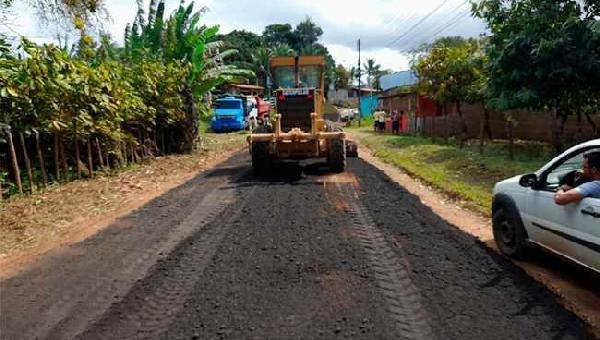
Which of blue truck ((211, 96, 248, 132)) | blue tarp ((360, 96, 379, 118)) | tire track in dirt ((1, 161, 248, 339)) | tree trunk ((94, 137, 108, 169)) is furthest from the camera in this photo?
blue tarp ((360, 96, 379, 118))

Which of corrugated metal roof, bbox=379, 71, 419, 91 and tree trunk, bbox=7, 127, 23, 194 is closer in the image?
tree trunk, bbox=7, 127, 23, 194

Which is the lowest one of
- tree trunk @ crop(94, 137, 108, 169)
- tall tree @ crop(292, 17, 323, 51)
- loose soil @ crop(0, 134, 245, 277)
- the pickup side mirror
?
loose soil @ crop(0, 134, 245, 277)

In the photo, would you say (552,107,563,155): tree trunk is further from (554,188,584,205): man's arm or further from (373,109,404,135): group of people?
(373,109,404,135): group of people

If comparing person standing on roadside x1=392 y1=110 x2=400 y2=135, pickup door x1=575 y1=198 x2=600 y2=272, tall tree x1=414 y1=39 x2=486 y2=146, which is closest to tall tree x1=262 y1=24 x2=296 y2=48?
person standing on roadside x1=392 y1=110 x2=400 y2=135

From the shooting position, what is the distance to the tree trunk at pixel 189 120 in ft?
66.9

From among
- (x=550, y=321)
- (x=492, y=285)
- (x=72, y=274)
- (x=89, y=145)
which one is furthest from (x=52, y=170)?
(x=550, y=321)

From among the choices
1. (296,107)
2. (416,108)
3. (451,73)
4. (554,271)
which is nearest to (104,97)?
(296,107)

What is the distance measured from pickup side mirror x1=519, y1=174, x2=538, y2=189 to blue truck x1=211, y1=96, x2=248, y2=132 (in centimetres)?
3246

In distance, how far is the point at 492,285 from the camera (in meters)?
5.38

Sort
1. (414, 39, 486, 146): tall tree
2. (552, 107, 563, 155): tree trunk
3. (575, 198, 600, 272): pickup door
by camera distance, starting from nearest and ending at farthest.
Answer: (575, 198, 600, 272): pickup door
(552, 107, 563, 155): tree trunk
(414, 39, 486, 146): tall tree

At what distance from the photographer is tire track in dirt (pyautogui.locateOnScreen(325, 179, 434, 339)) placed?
14.3 ft

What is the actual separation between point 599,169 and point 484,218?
12.2 ft

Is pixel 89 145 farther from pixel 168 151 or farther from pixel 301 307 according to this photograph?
pixel 301 307

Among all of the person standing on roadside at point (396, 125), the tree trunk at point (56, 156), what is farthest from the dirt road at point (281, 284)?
the person standing on roadside at point (396, 125)
